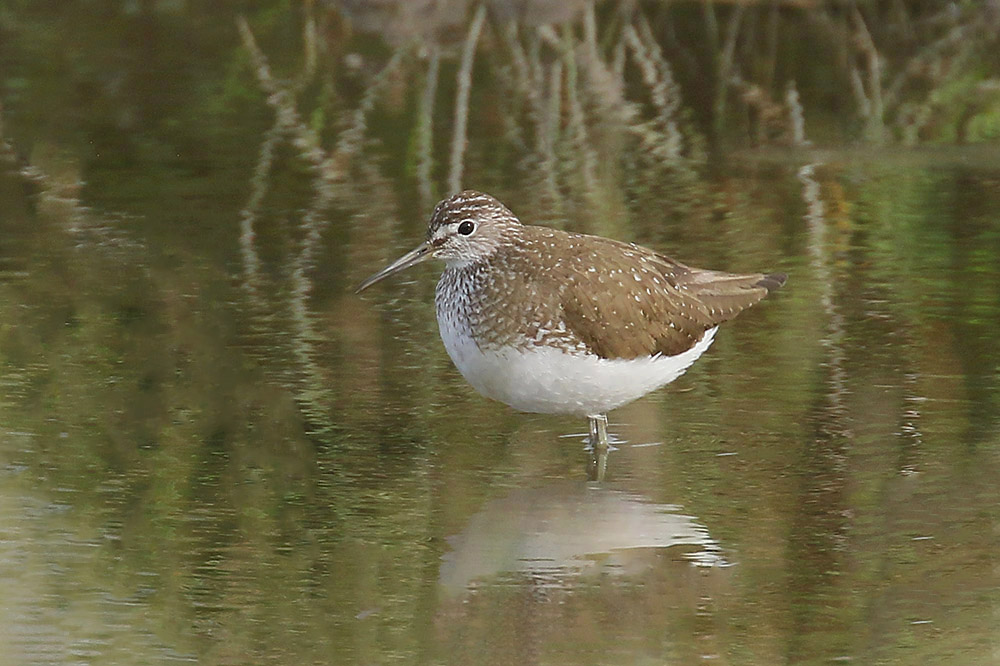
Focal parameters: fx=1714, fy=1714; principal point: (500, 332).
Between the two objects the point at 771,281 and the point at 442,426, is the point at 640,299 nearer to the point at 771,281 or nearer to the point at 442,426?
the point at 771,281

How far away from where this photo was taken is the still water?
5859 mm

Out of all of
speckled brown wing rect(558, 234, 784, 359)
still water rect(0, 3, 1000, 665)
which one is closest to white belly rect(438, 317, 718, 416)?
speckled brown wing rect(558, 234, 784, 359)

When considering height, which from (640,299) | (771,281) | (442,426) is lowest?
(442,426)

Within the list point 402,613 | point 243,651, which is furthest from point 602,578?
point 243,651

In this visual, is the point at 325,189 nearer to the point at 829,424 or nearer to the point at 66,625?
the point at 829,424

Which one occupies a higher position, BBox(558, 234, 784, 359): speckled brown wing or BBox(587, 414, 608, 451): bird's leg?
BBox(558, 234, 784, 359): speckled brown wing

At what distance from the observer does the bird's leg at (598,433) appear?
754 centimetres

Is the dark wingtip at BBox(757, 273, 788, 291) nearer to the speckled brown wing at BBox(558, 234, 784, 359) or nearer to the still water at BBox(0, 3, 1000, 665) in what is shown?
the speckled brown wing at BBox(558, 234, 784, 359)

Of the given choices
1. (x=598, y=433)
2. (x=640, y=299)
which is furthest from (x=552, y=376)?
(x=640, y=299)

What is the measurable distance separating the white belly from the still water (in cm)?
31

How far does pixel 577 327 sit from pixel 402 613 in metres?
1.83

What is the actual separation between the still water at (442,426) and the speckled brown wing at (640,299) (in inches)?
18.7

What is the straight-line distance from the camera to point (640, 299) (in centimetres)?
758

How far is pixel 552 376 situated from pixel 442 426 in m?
0.89
